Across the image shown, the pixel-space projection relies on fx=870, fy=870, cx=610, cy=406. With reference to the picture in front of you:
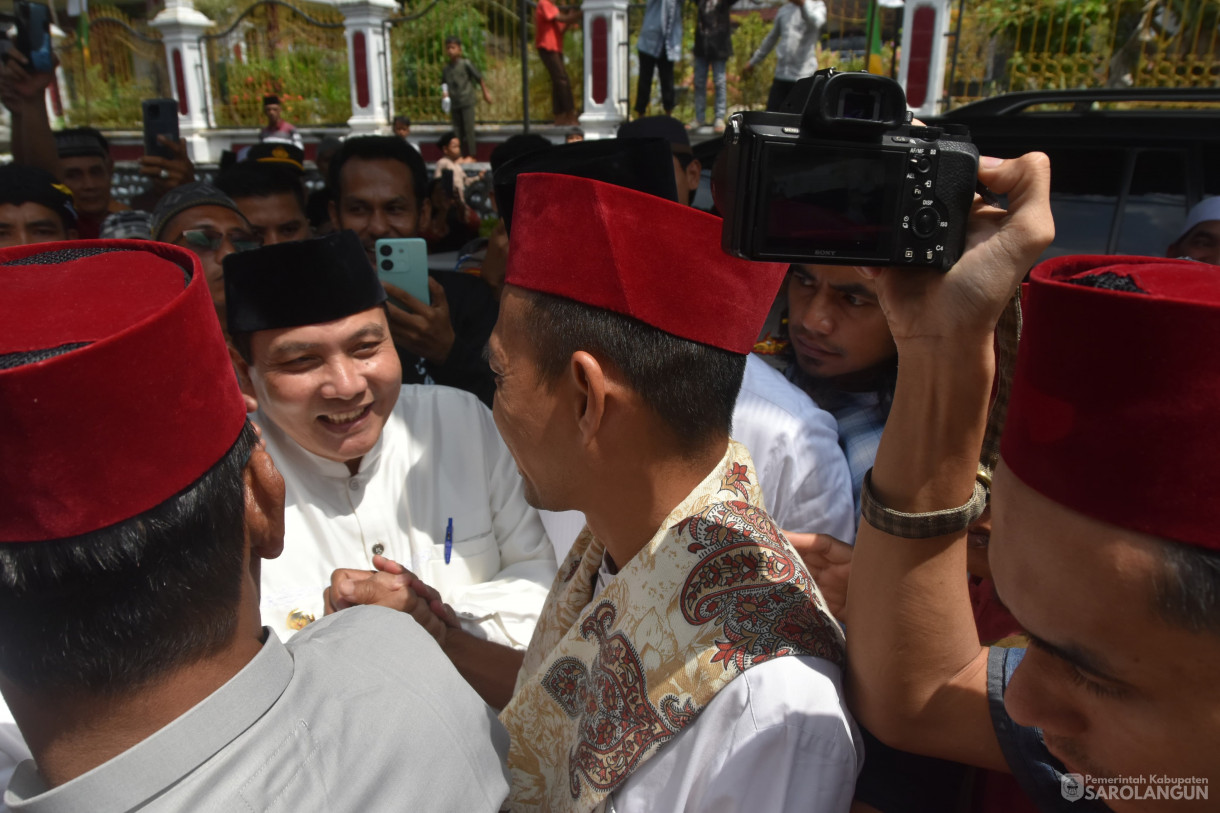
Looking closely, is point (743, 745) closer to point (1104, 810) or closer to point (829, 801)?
point (829, 801)

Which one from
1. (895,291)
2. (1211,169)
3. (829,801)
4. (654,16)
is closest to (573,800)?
(829,801)

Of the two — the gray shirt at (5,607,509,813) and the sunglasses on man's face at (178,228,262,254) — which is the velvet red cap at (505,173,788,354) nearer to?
the gray shirt at (5,607,509,813)

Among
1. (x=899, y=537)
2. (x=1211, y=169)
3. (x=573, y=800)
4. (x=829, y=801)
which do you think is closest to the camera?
(x=899, y=537)

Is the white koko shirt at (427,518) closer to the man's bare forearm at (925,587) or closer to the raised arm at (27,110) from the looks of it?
the man's bare forearm at (925,587)

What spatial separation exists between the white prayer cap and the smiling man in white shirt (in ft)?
10.3

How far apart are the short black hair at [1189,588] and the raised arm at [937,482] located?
286 mm

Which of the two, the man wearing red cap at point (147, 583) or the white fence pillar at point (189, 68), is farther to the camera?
the white fence pillar at point (189, 68)

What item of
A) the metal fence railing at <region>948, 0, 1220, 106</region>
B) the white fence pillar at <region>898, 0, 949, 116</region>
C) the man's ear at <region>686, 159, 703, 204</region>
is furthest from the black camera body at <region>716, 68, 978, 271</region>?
the white fence pillar at <region>898, 0, 949, 116</region>

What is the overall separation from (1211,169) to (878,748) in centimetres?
363

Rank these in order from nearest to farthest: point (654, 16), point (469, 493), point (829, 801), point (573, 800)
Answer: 1. point (829, 801)
2. point (573, 800)
3. point (469, 493)
4. point (654, 16)

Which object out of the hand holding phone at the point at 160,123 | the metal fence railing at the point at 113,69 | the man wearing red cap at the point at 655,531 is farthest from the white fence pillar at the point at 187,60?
the man wearing red cap at the point at 655,531

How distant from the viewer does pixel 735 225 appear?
1007mm

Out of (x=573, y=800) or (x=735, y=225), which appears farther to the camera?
(x=573, y=800)

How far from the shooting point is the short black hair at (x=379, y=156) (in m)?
4.09
